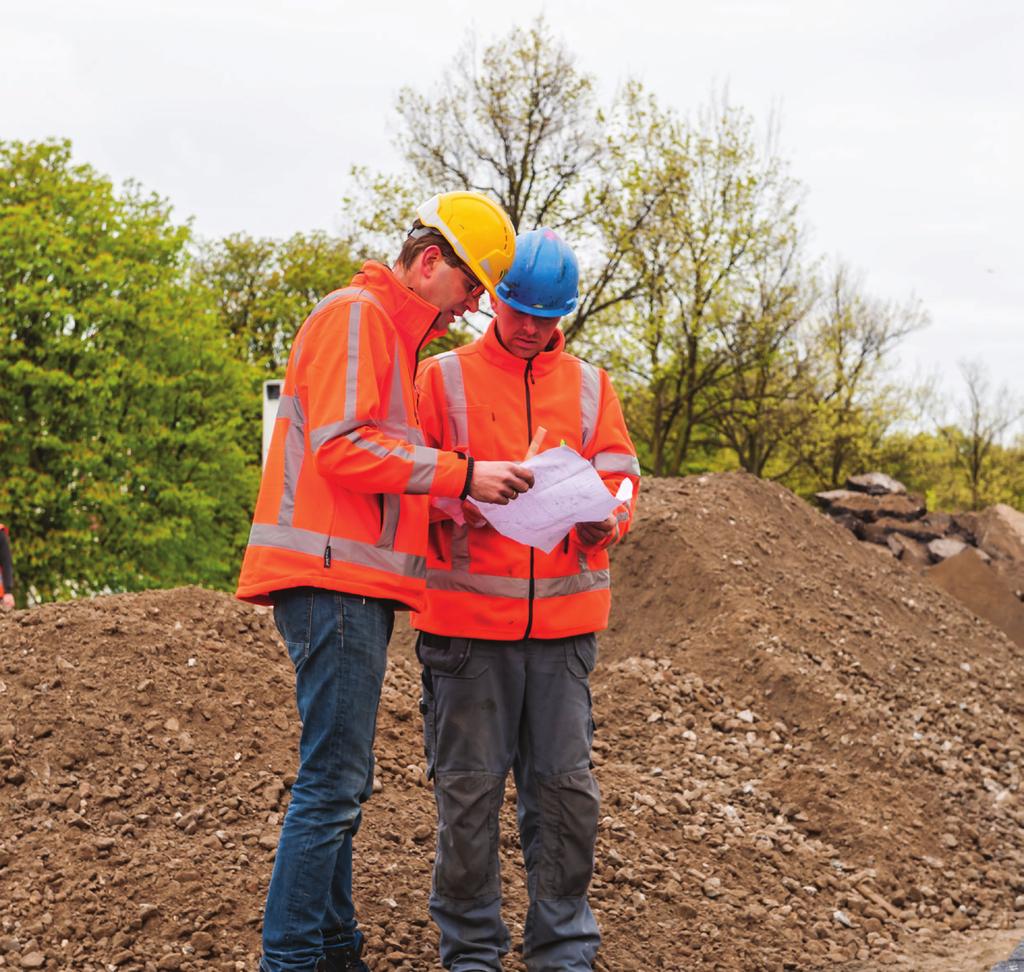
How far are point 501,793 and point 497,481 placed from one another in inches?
39.7

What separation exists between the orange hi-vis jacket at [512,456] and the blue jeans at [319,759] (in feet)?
1.51

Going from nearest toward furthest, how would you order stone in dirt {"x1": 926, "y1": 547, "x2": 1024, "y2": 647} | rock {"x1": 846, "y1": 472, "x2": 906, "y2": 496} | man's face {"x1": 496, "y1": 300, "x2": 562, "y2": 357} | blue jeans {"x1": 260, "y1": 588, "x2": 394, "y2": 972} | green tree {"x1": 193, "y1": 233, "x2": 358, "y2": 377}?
blue jeans {"x1": 260, "y1": 588, "x2": 394, "y2": 972}, man's face {"x1": 496, "y1": 300, "x2": 562, "y2": 357}, stone in dirt {"x1": 926, "y1": 547, "x2": 1024, "y2": 647}, rock {"x1": 846, "y1": 472, "x2": 906, "y2": 496}, green tree {"x1": 193, "y1": 233, "x2": 358, "y2": 377}

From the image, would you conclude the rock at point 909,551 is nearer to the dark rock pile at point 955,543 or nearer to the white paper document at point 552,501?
the dark rock pile at point 955,543

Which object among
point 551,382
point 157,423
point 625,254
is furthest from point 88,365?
point 551,382

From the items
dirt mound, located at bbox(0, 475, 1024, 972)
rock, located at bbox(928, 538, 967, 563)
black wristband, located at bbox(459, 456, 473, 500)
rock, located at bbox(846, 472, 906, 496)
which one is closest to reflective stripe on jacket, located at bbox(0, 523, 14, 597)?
dirt mound, located at bbox(0, 475, 1024, 972)

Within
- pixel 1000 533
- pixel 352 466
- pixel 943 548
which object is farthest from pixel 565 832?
pixel 1000 533

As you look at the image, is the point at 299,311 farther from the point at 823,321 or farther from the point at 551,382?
the point at 551,382

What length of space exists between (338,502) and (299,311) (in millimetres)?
→ 30241

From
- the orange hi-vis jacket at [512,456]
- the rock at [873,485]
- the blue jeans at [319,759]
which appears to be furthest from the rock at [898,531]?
the blue jeans at [319,759]

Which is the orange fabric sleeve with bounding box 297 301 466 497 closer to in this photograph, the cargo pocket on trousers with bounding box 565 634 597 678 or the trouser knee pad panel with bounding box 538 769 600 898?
the cargo pocket on trousers with bounding box 565 634 597 678

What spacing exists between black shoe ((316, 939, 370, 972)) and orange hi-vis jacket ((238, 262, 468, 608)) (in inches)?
42.0

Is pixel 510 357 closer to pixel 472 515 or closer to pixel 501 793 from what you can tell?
pixel 472 515

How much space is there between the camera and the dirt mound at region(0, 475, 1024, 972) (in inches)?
163

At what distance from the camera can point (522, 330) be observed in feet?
12.3
